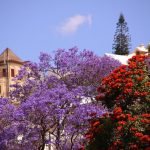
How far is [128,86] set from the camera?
16.9 metres

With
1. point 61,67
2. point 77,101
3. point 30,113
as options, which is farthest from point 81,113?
point 61,67

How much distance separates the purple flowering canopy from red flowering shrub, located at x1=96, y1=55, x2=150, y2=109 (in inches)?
135

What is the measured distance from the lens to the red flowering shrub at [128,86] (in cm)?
1694

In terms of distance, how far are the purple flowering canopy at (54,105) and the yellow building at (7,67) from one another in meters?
36.2

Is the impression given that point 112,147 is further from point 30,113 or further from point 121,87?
point 30,113

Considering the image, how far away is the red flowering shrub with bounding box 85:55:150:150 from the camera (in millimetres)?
15773

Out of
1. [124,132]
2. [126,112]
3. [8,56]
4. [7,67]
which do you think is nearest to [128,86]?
[126,112]

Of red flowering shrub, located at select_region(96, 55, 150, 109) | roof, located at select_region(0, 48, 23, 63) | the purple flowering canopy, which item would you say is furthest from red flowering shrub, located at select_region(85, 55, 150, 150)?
roof, located at select_region(0, 48, 23, 63)

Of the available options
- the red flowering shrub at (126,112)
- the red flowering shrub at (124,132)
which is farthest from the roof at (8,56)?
the red flowering shrub at (124,132)

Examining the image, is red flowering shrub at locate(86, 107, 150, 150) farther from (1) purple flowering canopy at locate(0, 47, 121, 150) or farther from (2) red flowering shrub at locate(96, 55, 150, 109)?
(1) purple flowering canopy at locate(0, 47, 121, 150)

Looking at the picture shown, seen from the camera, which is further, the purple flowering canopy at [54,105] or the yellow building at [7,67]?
the yellow building at [7,67]

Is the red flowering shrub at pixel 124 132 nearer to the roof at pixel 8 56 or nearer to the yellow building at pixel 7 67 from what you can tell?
the yellow building at pixel 7 67

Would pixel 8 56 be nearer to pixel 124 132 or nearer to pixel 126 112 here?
pixel 126 112

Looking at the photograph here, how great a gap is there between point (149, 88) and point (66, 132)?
7.45m
